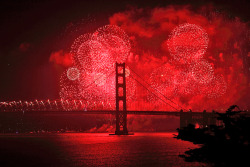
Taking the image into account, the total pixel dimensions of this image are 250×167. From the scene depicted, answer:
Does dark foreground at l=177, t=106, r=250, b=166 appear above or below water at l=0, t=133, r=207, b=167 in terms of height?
above

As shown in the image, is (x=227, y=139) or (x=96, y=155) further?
(x=96, y=155)

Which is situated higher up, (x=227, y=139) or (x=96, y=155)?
(x=227, y=139)

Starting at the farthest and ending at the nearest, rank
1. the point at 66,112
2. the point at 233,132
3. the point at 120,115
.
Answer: the point at 120,115
the point at 66,112
the point at 233,132

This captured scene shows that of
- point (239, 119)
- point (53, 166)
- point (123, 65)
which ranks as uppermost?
point (123, 65)

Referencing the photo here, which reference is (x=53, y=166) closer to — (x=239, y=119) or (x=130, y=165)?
(x=130, y=165)

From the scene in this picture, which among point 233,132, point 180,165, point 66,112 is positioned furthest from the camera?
point 66,112

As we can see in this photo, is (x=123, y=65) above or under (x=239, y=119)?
above

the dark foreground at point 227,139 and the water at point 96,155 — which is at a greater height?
the dark foreground at point 227,139

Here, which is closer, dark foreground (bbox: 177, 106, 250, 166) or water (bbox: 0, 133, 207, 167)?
dark foreground (bbox: 177, 106, 250, 166)

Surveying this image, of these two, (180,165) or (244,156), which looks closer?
(244,156)

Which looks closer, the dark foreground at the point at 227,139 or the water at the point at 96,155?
the dark foreground at the point at 227,139

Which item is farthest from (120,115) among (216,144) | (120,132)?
(216,144)
